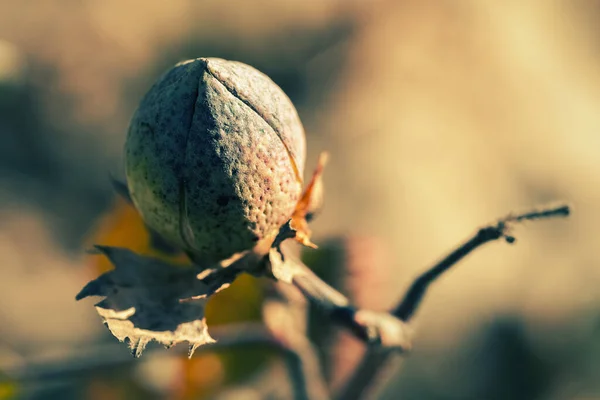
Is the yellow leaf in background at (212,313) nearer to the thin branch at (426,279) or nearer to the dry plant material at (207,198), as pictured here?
the thin branch at (426,279)

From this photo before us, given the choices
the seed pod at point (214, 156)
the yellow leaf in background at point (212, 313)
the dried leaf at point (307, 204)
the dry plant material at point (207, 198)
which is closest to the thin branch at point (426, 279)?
the dry plant material at point (207, 198)

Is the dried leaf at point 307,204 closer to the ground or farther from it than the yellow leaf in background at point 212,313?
farther from it

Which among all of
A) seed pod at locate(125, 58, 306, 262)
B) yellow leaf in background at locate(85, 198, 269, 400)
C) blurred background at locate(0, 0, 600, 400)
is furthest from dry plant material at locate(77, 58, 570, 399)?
blurred background at locate(0, 0, 600, 400)

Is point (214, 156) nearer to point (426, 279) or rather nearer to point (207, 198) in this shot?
point (207, 198)

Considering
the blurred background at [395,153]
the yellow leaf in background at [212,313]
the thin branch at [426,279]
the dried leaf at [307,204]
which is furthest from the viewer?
the blurred background at [395,153]

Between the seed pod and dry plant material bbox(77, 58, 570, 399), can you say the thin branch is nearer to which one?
dry plant material bbox(77, 58, 570, 399)

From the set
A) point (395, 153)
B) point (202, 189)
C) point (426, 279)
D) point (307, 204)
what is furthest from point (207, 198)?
point (395, 153)

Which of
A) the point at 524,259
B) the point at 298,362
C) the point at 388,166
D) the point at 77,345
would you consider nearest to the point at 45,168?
the point at 77,345
